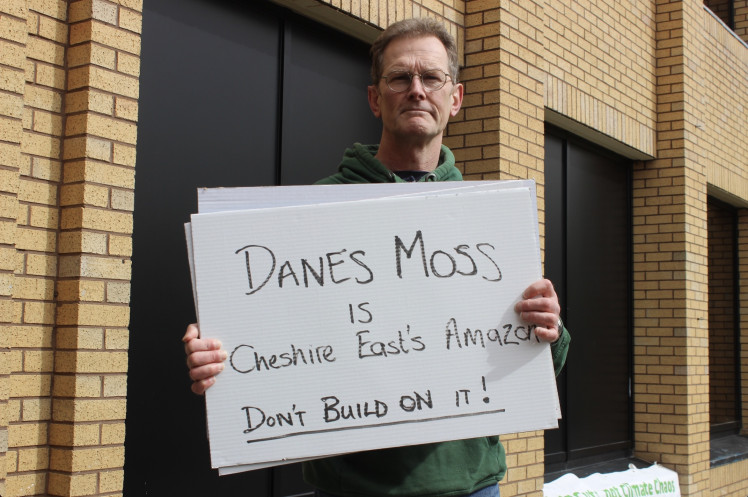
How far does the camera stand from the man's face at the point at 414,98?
7.42 ft

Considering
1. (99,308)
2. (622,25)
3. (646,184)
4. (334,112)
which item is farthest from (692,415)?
(99,308)

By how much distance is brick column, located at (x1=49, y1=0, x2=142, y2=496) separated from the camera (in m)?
2.89

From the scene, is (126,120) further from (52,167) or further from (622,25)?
(622,25)

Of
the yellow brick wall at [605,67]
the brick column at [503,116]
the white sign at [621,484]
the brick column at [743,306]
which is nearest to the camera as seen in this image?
the brick column at [503,116]

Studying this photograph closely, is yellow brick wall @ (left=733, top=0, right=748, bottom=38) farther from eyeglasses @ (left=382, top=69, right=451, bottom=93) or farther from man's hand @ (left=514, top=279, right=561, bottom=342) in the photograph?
man's hand @ (left=514, top=279, right=561, bottom=342)

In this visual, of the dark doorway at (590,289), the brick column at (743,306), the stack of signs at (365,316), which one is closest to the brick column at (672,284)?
the dark doorway at (590,289)

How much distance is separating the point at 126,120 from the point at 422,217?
141 cm

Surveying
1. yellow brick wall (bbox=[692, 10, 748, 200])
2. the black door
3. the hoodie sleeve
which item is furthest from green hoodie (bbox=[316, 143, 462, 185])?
yellow brick wall (bbox=[692, 10, 748, 200])

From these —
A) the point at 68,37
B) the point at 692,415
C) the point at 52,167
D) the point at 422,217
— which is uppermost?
the point at 68,37

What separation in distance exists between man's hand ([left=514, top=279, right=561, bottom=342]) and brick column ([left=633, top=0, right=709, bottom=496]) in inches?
224

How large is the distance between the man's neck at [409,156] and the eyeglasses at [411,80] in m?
0.15

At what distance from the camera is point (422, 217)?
2.15 metres

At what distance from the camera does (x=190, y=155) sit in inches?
147

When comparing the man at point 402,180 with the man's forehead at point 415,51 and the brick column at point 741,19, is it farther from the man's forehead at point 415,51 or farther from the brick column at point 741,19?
the brick column at point 741,19
